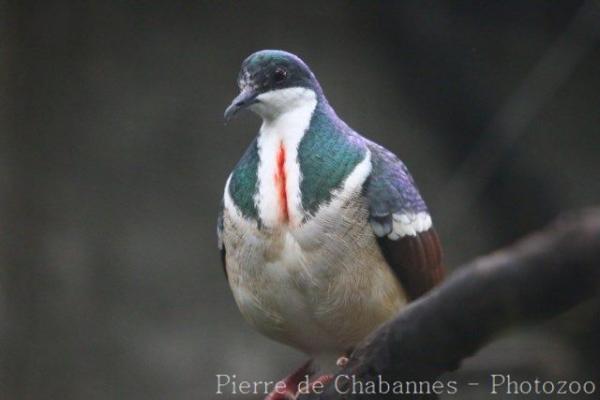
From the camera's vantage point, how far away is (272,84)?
1.39m

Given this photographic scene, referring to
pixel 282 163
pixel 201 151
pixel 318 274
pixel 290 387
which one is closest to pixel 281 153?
pixel 282 163

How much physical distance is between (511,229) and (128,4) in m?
0.80

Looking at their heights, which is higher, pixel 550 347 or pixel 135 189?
pixel 135 189

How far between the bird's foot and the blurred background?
0.80 feet

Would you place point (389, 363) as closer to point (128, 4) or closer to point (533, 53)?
point (533, 53)

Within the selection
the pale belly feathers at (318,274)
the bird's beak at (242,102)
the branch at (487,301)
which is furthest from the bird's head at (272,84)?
the branch at (487,301)

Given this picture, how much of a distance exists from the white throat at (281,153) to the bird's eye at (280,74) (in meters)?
0.01

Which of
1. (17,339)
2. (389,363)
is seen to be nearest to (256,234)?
(389,363)

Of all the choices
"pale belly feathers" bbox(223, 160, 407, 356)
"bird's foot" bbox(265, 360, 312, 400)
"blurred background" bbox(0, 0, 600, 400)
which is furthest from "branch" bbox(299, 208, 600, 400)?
"bird's foot" bbox(265, 360, 312, 400)

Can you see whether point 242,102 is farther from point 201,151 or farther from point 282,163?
point 201,151

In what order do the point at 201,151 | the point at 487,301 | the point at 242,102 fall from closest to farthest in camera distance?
the point at 487,301 → the point at 242,102 → the point at 201,151

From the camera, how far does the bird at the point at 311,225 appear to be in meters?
1.39

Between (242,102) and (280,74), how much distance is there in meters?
0.07

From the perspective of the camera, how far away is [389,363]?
3.85 ft
